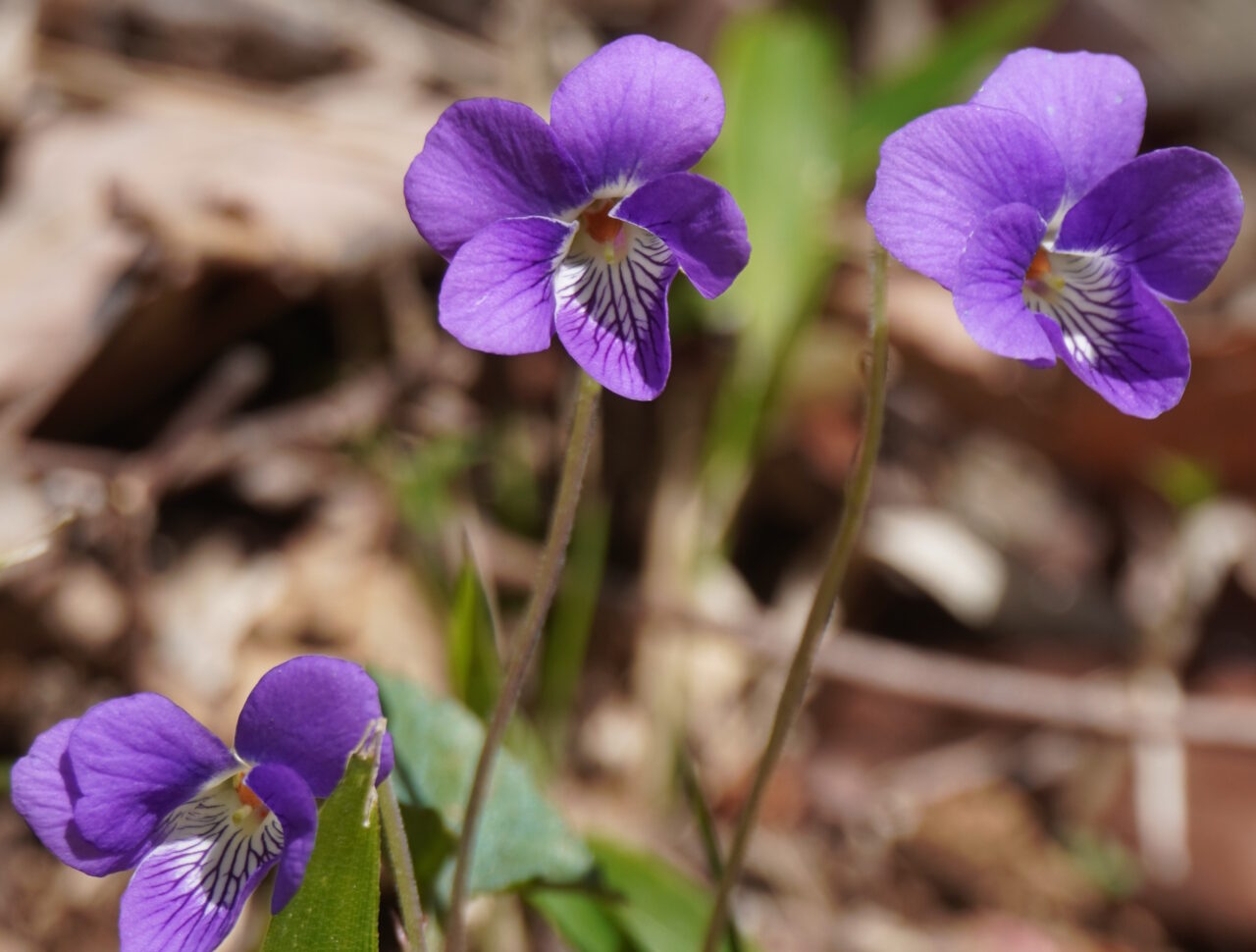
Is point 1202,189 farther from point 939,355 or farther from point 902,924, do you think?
point 939,355

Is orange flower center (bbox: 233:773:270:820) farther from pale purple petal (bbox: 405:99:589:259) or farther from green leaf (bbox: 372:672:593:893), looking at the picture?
pale purple petal (bbox: 405:99:589:259)

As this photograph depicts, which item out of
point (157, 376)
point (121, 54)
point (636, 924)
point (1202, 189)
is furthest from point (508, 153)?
point (121, 54)

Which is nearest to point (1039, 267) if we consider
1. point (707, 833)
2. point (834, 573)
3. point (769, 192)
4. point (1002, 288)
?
point (1002, 288)

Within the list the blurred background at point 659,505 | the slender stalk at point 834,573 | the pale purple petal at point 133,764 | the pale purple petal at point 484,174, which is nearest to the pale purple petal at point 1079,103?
the slender stalk at point 834,573

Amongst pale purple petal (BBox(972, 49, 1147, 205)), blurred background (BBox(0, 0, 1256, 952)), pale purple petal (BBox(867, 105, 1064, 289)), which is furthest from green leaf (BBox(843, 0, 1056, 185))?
pale purple petal (BBox(867, 105, 1064, 289))

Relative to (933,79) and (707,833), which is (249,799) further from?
(933,79)

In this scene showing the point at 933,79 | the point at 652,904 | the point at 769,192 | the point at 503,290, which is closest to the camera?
the point at 503,290
